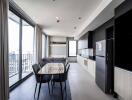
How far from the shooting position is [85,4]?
3.89 m

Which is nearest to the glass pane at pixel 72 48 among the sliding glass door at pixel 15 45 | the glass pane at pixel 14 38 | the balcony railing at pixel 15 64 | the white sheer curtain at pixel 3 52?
the balcony railing at pixel 15 64

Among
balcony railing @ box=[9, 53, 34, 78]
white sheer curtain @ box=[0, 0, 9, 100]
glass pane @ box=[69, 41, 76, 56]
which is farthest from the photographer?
glass pane @ box=[69, 41, 76, 56]

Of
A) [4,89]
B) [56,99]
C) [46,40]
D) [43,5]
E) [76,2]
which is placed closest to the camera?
[4,89]

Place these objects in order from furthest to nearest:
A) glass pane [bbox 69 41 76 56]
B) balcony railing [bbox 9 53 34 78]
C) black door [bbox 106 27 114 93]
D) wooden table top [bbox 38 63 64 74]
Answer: glass pane [bbox 69 41 76 56], balcony railing [bbox 9 53 34 78], black door [bbox 106 27 114 93], wooden table top [bbox 38 63 64 74]

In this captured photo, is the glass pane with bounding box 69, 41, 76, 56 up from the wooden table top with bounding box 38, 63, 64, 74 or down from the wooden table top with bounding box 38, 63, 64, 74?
up

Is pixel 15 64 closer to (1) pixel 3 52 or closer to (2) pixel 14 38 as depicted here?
(2) pixel 14 38

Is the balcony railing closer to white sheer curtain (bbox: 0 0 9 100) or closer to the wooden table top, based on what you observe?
the wooden table top

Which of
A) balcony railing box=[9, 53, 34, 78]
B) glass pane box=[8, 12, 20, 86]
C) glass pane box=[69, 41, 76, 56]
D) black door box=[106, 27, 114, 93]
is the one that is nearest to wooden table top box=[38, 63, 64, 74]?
black door box=[106, 27, 114, 93]

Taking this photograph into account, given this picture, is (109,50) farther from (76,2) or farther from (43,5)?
(43,5)

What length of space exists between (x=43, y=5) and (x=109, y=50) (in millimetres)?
2487

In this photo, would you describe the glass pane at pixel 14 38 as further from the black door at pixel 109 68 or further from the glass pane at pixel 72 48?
the glass pane at pixel 72 48

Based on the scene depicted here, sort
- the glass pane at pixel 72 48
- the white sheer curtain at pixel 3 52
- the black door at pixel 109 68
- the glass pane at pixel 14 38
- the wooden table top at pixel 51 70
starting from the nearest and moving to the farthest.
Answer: the white sheer curtain at pixel 3 52 → the wooden table top at pixel 51 70 → the black door at pixel 109 68 → the glass pane at pixel 14 38 → the glass pane at pixel 72 48

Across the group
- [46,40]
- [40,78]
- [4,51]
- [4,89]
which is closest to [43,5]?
[4,51]

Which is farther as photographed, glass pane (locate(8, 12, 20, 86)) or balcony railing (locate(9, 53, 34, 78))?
balcony railing (locate(9, 53, 34, 78))
